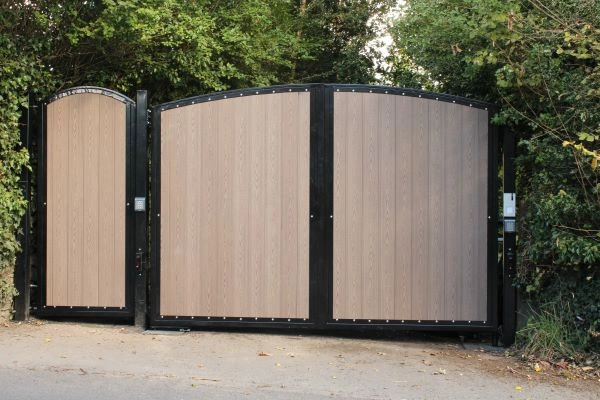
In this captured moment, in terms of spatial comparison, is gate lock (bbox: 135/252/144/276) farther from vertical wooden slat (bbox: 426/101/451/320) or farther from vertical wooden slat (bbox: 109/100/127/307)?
vertical wooden slat (bbox: 426/101/451/320)

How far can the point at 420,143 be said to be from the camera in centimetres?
619

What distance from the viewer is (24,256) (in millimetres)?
6758

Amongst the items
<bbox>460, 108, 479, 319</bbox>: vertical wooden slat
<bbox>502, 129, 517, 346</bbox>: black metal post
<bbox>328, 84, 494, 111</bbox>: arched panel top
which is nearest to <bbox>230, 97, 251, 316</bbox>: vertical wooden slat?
<bbox>328, 84, 494, 111</bbox>: arched panel top

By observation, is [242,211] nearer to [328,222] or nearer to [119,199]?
[328,222]

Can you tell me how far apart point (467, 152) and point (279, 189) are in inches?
73.8

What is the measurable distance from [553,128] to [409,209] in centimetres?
150

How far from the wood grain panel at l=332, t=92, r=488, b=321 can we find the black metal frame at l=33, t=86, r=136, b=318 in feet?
6.93

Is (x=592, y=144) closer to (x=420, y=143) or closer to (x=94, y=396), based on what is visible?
(x=420, y=143)

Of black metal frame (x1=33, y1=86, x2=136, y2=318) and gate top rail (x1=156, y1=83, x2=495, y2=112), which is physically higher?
gate top rail (x1=156, y1=83, x2=495, y2=112)

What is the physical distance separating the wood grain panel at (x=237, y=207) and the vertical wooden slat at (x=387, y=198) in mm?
732

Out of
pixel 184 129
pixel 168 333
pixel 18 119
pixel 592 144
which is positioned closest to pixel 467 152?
pixel 592 144

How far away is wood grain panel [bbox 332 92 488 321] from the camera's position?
20.3 ft

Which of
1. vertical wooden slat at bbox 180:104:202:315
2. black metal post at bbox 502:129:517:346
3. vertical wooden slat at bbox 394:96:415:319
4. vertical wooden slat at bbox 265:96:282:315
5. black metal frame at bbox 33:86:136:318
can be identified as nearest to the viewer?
black metal post at bbox 502:129:517:346

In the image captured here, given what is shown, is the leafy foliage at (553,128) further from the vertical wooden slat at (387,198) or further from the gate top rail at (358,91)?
the vertical wooden slat at (387,198)
